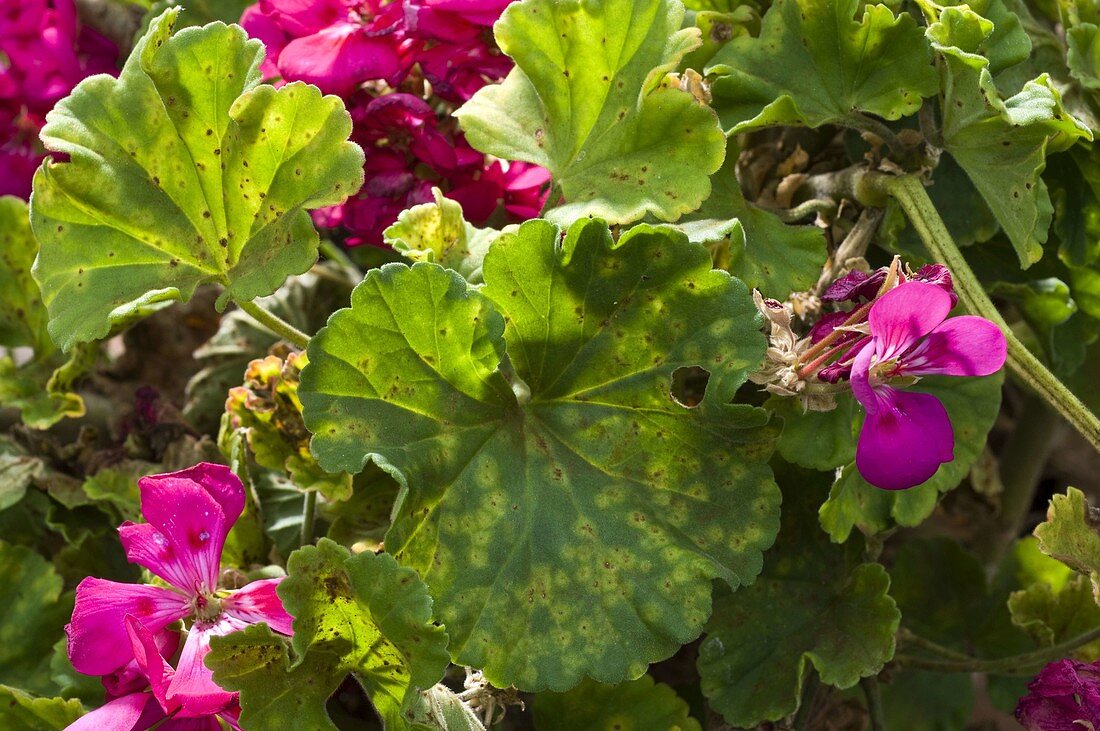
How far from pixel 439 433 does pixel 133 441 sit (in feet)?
1.61

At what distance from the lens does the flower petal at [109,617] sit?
75cm

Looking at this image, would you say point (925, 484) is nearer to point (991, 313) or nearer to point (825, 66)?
point (991, 313)

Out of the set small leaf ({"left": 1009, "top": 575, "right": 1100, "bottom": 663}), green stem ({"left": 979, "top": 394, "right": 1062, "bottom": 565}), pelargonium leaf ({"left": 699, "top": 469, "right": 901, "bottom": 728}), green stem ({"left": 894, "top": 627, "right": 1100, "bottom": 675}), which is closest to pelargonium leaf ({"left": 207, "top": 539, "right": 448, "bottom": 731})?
pelargonium leaf ({"left": 699, "top": 469, "right": 901, "bottom": 728})

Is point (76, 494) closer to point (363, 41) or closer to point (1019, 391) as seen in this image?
point (363, 41)

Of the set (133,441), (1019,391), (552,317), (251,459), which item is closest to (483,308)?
(552,317)

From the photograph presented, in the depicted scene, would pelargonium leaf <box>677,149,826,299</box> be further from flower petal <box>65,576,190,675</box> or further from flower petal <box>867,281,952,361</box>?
flower petal <box>65,576,190,675</box>

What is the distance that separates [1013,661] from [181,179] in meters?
0.81

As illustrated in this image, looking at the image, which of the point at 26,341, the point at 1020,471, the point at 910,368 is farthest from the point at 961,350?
the point at 26,341

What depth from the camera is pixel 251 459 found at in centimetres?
109

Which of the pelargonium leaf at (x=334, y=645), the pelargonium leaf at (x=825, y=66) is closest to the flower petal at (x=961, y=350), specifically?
the pelargonium leaf at (x=825, y=66)

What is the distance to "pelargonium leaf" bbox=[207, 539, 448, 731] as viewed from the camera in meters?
0.70

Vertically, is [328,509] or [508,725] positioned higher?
[328,509]

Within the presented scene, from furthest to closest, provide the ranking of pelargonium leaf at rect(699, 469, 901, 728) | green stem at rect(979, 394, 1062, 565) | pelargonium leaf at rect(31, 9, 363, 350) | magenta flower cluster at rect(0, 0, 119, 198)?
green stem at rect(979, 394, 1062, 565)
magenta flower cluster at rect(0, 0, 119, 198)
pelargonium leaf at rect(699, 469, 901, 728)
pelargonium leaf at rect(31, 9, 363, 350)

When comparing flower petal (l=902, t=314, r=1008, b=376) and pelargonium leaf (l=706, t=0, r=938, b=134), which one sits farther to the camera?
pelargonium leaf (l=706, t=0, r=938, b=134)
